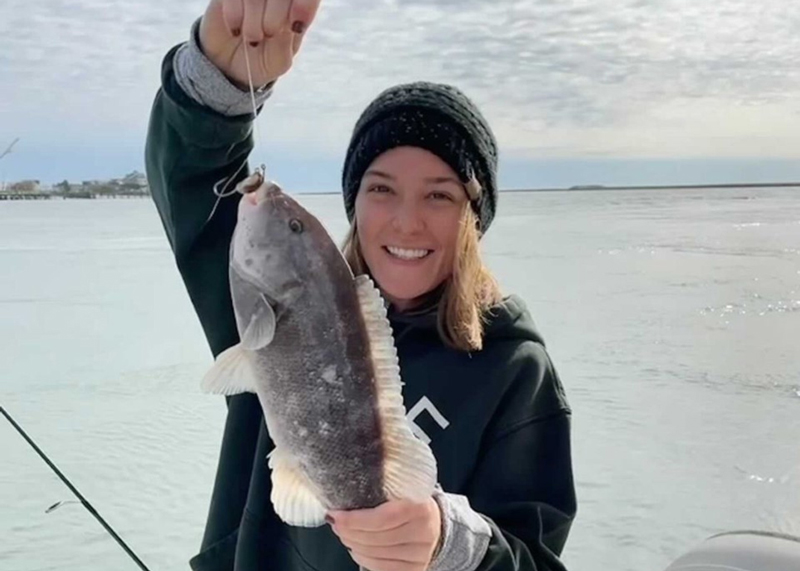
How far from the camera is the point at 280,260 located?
137 cm

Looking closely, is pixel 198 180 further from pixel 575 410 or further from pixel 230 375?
pixel 575 410

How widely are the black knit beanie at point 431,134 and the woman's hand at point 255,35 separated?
497mm

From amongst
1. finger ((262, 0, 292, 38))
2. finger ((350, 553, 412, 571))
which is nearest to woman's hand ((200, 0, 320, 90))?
finger ((262, 0, 292, 38))

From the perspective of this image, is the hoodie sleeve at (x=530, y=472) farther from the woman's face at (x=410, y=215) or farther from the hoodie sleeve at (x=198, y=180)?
the hoodie sleeve at (x=198, y=180)

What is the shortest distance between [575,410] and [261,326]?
515 cm

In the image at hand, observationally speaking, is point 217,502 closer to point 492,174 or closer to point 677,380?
point 492,174

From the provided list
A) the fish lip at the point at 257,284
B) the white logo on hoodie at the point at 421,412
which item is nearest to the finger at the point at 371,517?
the fish lip at the point at 257,284

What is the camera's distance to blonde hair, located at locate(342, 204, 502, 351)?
217cm

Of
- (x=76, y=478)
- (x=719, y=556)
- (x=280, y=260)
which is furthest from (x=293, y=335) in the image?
(x=76, y=478)

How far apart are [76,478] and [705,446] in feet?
13.9

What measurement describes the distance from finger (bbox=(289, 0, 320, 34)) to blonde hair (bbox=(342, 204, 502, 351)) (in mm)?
790

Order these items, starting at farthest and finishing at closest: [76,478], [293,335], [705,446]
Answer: [705,446], [76,478], [293,335]

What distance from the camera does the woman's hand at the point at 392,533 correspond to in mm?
1395

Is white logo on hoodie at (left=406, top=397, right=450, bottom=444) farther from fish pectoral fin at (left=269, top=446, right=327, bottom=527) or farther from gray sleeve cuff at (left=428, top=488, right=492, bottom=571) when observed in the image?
fish pectoral fin at (left=269, top=446, right=327, bottom=527)
